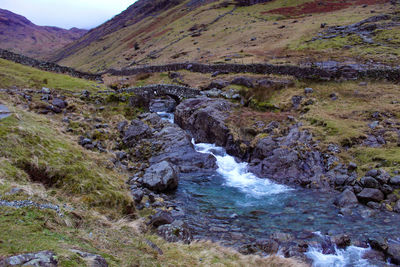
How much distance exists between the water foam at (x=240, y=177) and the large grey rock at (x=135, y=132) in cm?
506

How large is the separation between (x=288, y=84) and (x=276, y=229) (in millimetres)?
21695

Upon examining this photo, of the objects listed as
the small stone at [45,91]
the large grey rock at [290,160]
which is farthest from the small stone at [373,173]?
the small stone at [45,91]

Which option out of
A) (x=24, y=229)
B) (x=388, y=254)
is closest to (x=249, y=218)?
(x=388, y=254)

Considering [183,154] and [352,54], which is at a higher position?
[352,54]

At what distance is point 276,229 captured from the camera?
11477 millimetres

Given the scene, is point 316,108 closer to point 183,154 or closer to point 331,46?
point 183,154

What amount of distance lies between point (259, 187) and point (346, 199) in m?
5.06

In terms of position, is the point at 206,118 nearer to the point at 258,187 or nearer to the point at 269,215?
the point at 258,187

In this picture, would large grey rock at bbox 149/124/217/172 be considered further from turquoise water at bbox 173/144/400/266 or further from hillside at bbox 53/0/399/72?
hillside at bbox 53/0/399/72

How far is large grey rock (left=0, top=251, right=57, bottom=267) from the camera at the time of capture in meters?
3.63

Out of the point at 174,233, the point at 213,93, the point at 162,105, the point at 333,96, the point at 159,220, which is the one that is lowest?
the point at 174,233

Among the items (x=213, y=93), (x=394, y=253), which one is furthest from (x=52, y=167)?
(x=213, y=93)

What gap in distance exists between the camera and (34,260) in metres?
3.87

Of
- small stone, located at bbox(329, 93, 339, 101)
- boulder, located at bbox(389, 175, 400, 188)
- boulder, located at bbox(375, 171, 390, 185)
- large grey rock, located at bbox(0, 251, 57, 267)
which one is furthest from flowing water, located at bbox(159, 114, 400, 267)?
small stone, located at bbox(329, 93, 339, 101)
